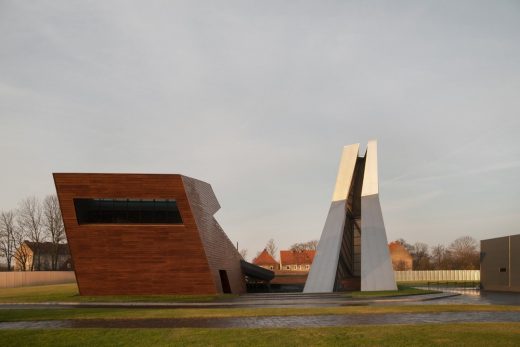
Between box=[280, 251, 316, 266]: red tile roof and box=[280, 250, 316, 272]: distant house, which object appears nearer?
box=[280, 250, 316, 272]: distant house

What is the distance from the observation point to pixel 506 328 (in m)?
11.6

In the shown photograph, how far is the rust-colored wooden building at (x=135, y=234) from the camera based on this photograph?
26969 millimetres

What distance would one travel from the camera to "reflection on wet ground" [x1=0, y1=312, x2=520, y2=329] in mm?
13148

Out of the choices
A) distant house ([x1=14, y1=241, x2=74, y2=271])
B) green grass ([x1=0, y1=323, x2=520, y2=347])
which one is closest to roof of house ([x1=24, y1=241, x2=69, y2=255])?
distant house ([x1=14, y1=241, x2=74, y2=271])

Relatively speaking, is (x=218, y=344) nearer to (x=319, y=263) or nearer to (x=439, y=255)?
(x=319, y=263)

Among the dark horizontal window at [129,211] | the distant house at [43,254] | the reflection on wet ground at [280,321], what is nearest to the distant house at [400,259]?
the distant house at [43,254]

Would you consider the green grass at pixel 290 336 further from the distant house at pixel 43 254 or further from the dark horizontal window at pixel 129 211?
the distant house at pixel 43 254

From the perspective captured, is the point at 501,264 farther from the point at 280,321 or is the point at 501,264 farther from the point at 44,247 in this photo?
the point at 44,247

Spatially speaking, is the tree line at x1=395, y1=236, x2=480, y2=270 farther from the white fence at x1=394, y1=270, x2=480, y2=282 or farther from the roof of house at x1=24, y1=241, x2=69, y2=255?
the roof of house at x1=24, y1=241, x2=69, y2=255

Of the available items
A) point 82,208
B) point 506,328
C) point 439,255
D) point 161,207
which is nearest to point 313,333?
point 506,328

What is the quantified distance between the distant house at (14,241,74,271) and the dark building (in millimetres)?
49614

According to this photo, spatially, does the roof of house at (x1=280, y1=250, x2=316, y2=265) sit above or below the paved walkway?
below

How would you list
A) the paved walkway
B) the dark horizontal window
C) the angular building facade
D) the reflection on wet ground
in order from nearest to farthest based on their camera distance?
1. the reflection on wet ground
2. the paved walkway
3. the dark horizontal window
4. the angular building facade

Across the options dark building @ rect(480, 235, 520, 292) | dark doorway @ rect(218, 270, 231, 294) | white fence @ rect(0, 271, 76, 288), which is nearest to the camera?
dark doorway @ rect(218, 270, 231, 294)
